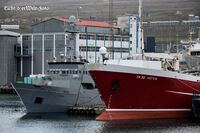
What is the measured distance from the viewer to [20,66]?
361ft

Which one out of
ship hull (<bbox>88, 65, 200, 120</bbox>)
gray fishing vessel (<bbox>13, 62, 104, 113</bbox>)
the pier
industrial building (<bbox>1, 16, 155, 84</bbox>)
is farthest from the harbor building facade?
ship hull (<bbox>88, 65, 200, 120</bbox>)

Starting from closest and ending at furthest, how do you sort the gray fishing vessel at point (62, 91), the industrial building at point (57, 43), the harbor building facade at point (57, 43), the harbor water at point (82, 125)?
the harbor water at point (82, 125), the gray fishing vessel at point (62, 91), the harbor building facade at point (57, 43), the industrial building at point (57, 43)

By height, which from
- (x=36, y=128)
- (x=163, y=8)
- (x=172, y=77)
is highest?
(x=163, y=8)

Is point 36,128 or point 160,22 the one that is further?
point 160,22

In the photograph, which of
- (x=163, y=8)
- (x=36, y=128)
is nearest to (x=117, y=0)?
(x=163, y=8)

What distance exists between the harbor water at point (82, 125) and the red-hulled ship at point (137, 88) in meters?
1.25

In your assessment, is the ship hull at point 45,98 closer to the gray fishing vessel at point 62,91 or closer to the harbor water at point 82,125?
the gray fishing vessel at point 62,91

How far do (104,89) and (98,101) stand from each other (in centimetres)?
1115

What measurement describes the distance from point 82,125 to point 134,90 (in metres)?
4.95

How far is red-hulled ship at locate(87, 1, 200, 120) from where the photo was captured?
A: 51.3 metres

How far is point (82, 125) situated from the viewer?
167 ft

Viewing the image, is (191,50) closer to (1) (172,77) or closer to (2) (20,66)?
(1) (172,77)

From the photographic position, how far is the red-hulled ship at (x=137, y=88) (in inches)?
2019

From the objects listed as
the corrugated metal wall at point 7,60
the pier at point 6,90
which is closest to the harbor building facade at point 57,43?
the corrugated metal wall at point 7,60
